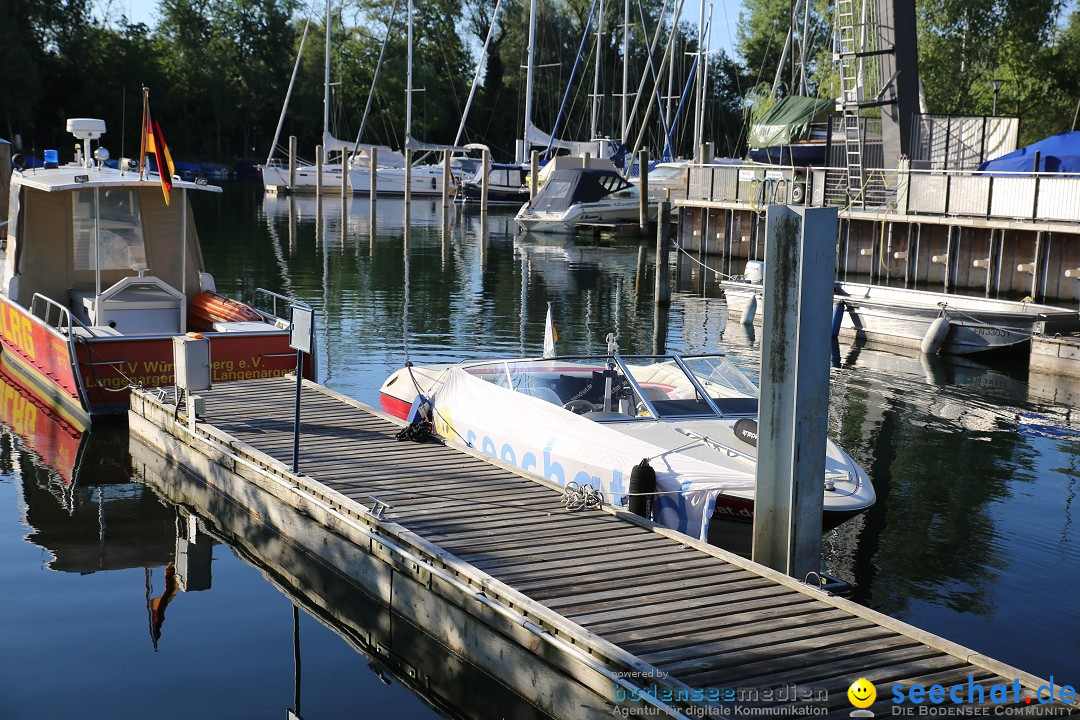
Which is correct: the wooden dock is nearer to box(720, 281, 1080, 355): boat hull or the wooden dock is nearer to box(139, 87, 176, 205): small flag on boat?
box(139, 87, 176, 205): small flag on boat

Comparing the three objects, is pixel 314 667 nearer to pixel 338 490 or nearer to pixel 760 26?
pixel 338 490

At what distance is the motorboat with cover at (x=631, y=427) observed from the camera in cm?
1016

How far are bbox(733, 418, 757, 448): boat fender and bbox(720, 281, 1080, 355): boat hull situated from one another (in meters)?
12.6

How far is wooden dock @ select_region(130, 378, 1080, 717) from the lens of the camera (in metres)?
6.83

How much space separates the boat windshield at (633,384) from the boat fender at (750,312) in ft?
44.9

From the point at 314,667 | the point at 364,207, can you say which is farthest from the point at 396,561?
the point at 364,207

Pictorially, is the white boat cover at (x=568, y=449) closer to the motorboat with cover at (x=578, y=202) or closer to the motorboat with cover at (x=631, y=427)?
the motorboat with cover at (x=631, y=427)

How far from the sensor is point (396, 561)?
8.98 m

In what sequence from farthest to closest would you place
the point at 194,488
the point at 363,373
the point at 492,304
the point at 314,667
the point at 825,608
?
the point at 492,304, the point at 363,373, the point at 194,488, the point at 314,667, the point at 825,608

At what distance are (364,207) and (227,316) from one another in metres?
49.6

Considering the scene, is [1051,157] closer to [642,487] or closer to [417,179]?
[642,487]

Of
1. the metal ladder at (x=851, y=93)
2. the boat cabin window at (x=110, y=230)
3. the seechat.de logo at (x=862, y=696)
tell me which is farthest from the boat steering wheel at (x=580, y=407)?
the metal ladder at (x=851, y=93)

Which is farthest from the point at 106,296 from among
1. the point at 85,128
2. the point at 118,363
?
the point at 85,128

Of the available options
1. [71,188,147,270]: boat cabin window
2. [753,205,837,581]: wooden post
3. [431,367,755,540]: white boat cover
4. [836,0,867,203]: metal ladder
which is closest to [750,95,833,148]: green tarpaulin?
[836,0,867,203]: metal ladder
